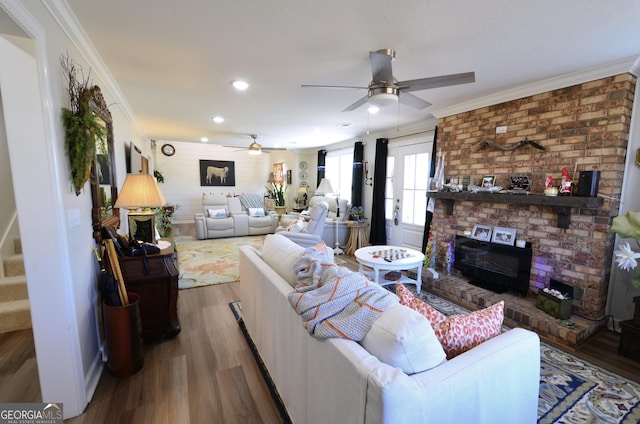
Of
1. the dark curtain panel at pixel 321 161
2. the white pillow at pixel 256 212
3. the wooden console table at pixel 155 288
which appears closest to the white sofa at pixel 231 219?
the white pillow at pixel 256 212

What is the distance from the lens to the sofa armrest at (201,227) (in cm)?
607

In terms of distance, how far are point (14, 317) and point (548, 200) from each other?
16.1 ft

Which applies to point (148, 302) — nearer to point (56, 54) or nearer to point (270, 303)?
point (270, 303)

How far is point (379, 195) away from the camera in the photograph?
16.7 feet

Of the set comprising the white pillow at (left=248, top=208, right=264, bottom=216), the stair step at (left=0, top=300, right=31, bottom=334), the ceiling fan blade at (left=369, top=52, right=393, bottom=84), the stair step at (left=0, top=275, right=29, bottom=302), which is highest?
the ceiling fan blade at (left=369, top=52, right=393, bottom=84)

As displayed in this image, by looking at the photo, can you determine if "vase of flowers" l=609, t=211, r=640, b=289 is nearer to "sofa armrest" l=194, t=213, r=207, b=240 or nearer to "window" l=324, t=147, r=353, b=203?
"window" l=324, t=147, r=353, b=203

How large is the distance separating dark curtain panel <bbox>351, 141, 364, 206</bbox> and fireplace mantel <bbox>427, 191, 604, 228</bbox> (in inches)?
95.7

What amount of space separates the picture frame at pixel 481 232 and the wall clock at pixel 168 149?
24.4 feet

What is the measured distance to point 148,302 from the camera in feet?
7.23

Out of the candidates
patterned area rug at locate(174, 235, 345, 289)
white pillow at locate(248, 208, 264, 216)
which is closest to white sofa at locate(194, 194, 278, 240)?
white pillow at locate(248, 208, 264, 216)

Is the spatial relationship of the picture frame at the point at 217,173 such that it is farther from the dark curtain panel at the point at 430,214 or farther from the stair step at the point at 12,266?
the dark curtain panel at the point at 430,214

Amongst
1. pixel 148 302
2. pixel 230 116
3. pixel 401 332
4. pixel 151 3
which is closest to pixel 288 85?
pixel 151 3

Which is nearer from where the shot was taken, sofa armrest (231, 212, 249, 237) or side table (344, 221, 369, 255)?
side table (344, 221, 369, 255)
